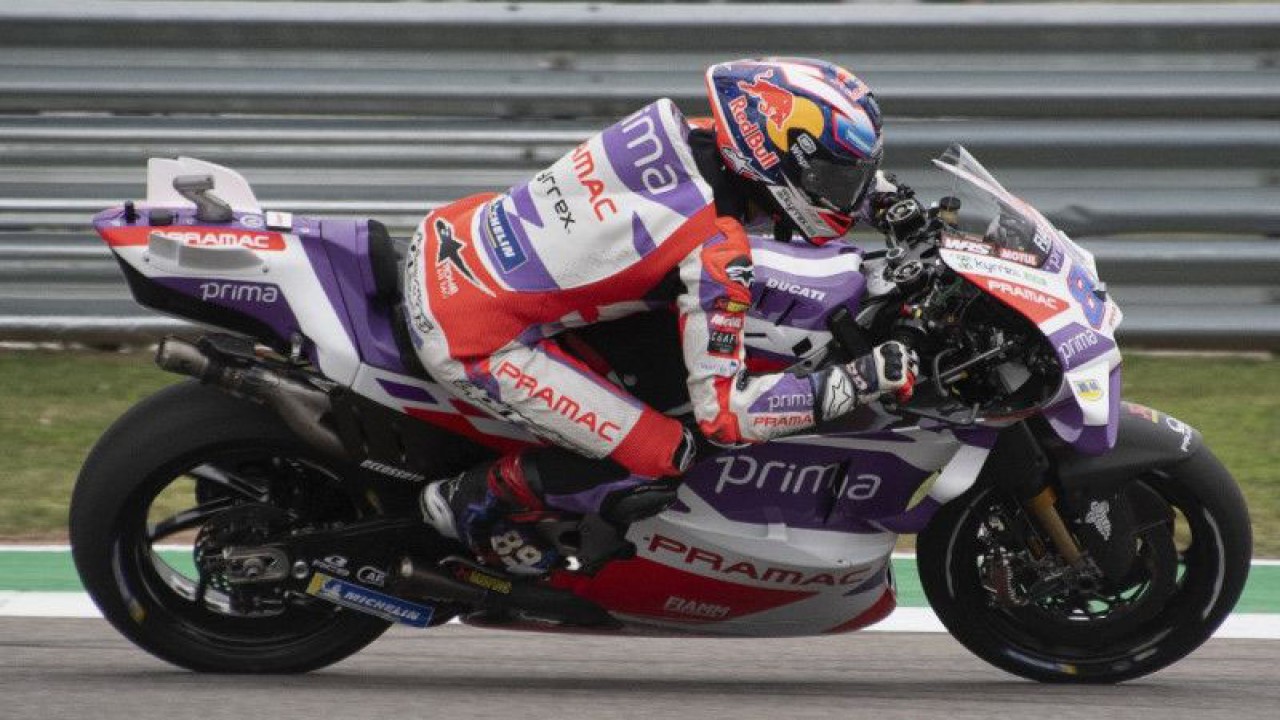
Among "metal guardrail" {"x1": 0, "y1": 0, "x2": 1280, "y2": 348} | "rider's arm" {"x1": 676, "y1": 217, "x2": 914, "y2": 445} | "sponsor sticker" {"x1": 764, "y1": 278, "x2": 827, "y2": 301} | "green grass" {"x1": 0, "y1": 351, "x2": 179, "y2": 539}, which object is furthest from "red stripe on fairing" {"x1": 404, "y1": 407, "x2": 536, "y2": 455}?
"metal guardrail" {"x1": 0, "y1": 0, "x2": 1280, "y2": 348}

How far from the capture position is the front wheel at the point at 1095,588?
15.8ft

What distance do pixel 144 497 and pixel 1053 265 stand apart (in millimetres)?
2178

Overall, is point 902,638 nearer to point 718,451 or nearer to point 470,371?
point 718,451

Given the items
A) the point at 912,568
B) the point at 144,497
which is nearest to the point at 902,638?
the point at 912,568

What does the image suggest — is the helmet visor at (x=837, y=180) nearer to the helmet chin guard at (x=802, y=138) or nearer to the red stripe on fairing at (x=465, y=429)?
the helmet chin guard at (x=802, y=138)

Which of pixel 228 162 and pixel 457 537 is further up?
pixel 457 537

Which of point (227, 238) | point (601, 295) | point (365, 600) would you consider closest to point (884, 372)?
point (601, 295)

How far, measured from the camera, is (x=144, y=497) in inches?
186

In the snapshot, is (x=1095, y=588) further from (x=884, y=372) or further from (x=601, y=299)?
(x=601, y=299)

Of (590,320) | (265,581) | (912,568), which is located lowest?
(912,568)

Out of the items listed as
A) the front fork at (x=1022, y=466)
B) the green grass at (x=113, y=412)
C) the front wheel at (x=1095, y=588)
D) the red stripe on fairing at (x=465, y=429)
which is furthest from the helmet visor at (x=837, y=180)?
the green grass at (x=113, y=412)

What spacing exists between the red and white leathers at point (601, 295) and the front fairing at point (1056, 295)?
0.51 metres

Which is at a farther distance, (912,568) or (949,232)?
(912,568)

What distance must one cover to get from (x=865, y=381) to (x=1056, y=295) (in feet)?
1.66
